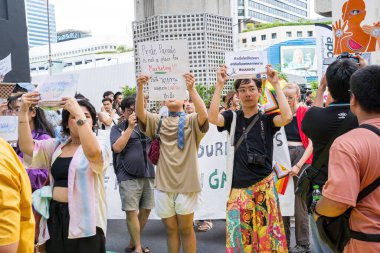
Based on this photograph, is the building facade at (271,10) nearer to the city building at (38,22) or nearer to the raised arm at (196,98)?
the city building at (38,22)

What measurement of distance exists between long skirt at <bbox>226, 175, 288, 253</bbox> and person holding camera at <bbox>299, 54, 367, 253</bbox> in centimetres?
73

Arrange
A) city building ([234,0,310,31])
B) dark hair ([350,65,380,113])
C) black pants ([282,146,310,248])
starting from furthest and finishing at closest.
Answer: city building ([234,0,310,31]) → black pants ([282,146,310,248]) → dark hair ([350,65,380,113])

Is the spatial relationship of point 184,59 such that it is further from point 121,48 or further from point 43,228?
point 121,48

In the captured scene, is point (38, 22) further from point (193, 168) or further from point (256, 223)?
point (256, 223)

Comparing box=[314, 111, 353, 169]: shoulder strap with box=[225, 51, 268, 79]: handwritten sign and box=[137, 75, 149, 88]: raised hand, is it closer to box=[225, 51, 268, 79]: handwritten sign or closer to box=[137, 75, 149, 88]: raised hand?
box=[225, 51, 268, 79]: handwritten sign

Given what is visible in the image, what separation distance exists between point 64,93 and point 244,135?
1536 millimetres

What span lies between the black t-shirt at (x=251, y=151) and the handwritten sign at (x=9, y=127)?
1792 mm

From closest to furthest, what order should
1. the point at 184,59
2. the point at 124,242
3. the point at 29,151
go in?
the point at 29,151
the point at 184,59
the point at 124,242

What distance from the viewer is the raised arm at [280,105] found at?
3.59 m

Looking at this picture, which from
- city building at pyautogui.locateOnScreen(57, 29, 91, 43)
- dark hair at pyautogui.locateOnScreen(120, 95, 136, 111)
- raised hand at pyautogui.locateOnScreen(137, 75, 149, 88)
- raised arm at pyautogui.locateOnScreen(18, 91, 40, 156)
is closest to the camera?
raised arm at pyautogui.locateOnScreen(18, 91, 40, 156)

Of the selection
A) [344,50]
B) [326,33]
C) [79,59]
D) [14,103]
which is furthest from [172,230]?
[79,59]

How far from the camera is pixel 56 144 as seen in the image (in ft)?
11.5

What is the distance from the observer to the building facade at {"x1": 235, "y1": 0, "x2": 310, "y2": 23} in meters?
118

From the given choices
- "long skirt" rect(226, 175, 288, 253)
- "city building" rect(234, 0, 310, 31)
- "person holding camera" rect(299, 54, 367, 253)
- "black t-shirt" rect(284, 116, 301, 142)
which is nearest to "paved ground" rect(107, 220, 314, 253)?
"black t-shirt" rect(284, 116, 301, 142)
